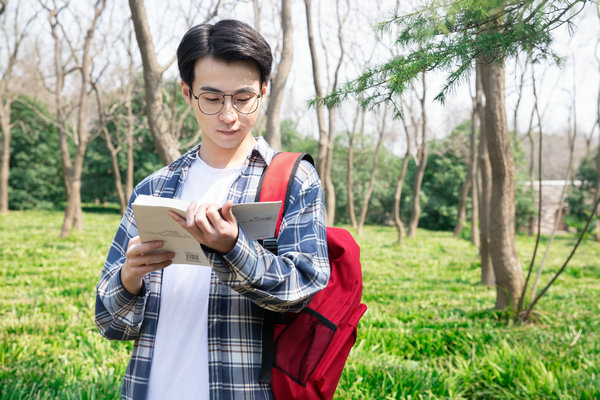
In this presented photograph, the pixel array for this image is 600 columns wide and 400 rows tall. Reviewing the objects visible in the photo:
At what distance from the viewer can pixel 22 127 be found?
2252 centimetres

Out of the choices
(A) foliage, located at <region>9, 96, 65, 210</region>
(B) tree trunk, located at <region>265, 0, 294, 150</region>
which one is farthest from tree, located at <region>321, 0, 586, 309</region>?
(A) foliage, located at <region>9, 96, 65, 210</region>

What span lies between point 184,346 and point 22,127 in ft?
83.0

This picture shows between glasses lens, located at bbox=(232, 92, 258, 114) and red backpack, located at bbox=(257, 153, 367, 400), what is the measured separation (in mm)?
160

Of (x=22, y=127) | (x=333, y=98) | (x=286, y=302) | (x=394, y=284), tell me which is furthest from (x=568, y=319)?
(x=22, y=127)

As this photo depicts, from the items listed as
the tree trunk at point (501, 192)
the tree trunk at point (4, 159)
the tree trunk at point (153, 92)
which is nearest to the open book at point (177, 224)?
the tree trunk at point (153, 92)

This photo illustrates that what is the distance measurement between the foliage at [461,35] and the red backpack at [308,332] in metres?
0.64

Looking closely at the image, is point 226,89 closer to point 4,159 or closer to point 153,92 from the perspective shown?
point 153,92

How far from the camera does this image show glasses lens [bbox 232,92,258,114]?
4.19 feet

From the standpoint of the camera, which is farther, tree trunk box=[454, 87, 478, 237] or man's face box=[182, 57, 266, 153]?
tree trunk box=[454, 87, 478, 237]

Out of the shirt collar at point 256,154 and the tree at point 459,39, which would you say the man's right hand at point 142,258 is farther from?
the tree at point 459,39

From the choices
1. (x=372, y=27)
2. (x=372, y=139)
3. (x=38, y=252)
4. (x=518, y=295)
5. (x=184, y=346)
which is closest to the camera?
(x=184, y=346)

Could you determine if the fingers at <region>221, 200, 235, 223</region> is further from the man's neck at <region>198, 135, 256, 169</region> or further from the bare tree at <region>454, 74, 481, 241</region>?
the bare tree at <region>454, 74, 481, 241</region>

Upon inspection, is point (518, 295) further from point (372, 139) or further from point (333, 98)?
point (372, 139)

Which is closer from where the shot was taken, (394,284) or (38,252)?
(394,284)
